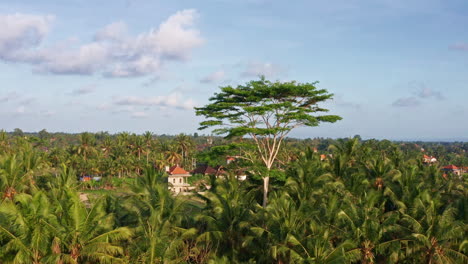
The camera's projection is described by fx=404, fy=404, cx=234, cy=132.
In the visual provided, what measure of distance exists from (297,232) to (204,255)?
16.6ft

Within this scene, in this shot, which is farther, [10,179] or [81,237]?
[10,179]

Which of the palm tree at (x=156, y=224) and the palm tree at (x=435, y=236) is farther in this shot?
the palm tree at (x=435, y=236)

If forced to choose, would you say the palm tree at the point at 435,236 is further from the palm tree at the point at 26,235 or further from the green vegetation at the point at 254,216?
the palm tree at the point at 26,235

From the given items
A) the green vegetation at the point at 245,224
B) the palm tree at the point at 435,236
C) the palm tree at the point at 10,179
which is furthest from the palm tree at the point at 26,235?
the palm tree at the point at 435,236

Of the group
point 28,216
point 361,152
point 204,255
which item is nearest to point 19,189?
point 28,216

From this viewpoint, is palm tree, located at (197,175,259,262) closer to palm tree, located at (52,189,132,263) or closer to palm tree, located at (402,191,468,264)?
palm tree, located at (52,189,132,263)

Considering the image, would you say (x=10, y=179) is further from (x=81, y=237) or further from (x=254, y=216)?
(x=254, y=216)

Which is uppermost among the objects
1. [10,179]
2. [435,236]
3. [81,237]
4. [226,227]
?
[10,179]

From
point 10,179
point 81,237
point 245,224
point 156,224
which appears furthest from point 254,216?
point 10,179

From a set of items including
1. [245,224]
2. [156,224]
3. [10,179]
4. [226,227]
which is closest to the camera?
[156,224]

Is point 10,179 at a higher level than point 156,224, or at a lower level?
higher

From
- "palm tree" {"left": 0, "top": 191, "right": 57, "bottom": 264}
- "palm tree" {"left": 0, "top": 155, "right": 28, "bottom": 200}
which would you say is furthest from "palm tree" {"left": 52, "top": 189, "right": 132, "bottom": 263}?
"palm tree" {"left": 0, "top": 155, "right": 28, "bottom": 200}

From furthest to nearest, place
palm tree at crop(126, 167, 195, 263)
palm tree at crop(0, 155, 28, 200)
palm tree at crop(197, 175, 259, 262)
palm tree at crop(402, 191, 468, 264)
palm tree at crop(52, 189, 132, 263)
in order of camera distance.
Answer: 1. palm tree at crop(0, 155, 28, 200)
2. palm tree at crop(197, 175, 259, 262)
3. palm tree at crop(402, 191, 468, 264)
4. palm tree at crop(126, 167, 195, 263)
5. palm tree at crop(52, 189, 132, 263)

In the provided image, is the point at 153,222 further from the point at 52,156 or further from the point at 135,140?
the point at 135,140
